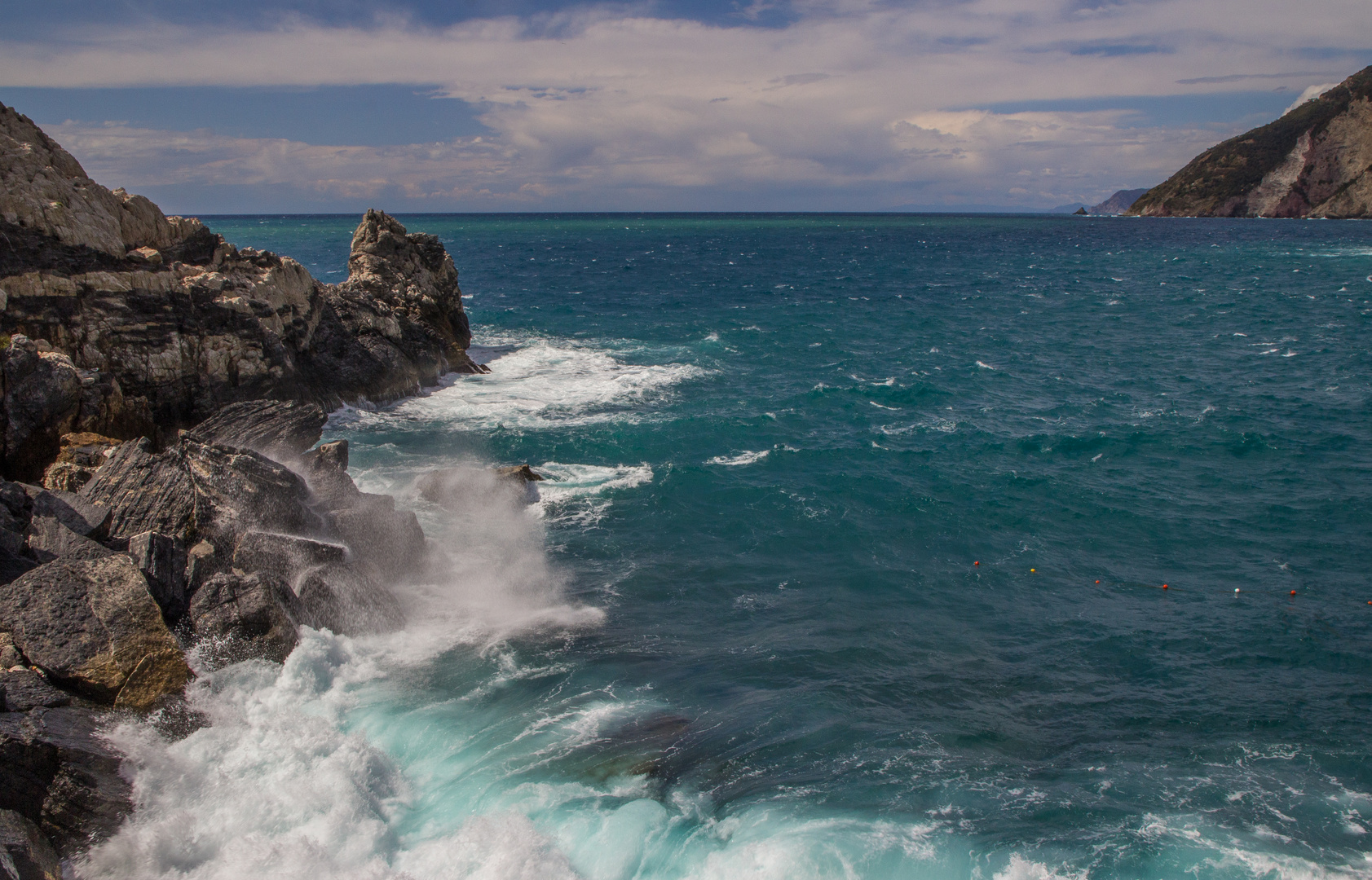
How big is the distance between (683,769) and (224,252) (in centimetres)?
2976

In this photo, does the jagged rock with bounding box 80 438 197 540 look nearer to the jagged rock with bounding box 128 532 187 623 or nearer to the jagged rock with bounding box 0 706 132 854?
the jagged rock with bounding box 128 532 187 623

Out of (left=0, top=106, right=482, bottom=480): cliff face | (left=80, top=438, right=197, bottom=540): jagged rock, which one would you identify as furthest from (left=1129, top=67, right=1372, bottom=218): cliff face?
(left=80, top=438, right=197, bottom=540): jagged rock

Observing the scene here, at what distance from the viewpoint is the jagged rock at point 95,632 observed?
13891mm

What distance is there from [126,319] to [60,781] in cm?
2075

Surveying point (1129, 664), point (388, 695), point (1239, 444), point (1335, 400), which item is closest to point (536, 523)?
point (388, 695)

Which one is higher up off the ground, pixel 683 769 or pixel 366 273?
pixel 366 273

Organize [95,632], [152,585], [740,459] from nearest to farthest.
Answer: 1. [95,632]
2. [152,585]
3. [740,459]

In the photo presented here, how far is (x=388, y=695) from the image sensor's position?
1622cm

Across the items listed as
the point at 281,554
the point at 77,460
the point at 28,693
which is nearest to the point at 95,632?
the point at 28,693

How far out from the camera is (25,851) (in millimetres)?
10477

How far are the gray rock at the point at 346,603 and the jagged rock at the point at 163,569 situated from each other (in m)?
2.39

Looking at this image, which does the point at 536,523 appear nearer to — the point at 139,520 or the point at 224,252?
the point at 139,520

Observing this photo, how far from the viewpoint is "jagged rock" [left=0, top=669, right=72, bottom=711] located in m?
12.6

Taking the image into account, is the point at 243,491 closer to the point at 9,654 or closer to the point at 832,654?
the point at 9,654
